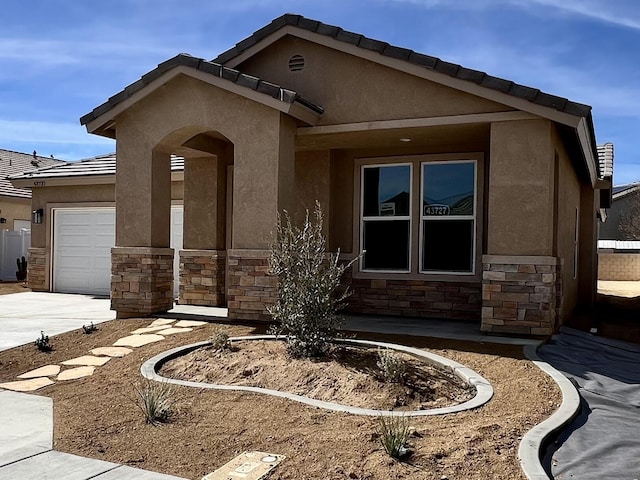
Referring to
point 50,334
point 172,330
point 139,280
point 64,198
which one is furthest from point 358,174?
point 64,198

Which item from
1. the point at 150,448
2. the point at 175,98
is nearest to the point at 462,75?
the point at 175,98

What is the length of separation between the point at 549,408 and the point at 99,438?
4084 millimetres

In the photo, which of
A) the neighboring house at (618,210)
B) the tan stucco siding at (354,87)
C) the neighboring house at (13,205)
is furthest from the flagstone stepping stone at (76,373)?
the neighboring house at (618,210)

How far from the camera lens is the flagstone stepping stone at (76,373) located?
710 cm

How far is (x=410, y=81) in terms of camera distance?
30.4 ft

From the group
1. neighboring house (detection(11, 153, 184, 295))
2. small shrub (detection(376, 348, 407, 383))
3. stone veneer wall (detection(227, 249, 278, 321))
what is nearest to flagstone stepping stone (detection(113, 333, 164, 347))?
stone veneer wall (detection(227, 249, 278, 321))

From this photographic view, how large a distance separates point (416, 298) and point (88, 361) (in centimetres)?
585

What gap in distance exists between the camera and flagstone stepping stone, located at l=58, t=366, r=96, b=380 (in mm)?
7101

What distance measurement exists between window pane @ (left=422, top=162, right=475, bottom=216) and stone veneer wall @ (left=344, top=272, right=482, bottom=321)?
1.38 meters

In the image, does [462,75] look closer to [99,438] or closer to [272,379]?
[272,379]

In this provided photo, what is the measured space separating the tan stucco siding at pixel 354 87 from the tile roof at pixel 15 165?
14749 millimetres

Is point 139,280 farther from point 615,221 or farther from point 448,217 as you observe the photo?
point 615,221

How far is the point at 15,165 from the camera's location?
1006 inches

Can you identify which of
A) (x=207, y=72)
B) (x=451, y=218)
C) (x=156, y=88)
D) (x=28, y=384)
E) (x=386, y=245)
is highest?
(x=207, y=72)
